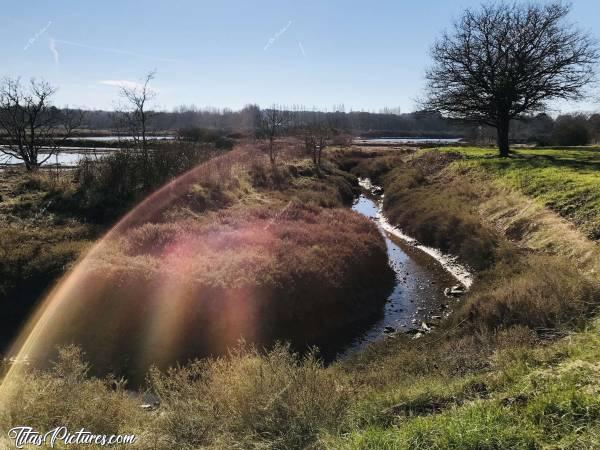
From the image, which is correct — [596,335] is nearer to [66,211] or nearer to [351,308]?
[351,308]


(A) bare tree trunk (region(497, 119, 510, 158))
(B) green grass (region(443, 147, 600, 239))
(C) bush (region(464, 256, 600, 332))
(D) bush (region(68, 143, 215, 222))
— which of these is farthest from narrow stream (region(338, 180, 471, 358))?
(A) bare tree trunk (region(497, 119, 510, 158))

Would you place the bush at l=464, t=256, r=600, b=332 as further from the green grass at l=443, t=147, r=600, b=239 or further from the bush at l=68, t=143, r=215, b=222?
the bush at l=68, t=143, r=215, b=222

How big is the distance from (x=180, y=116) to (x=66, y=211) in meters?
178

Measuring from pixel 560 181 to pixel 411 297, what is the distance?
10.4 meters

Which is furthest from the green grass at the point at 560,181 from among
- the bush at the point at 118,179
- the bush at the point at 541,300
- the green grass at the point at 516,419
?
the bush at the point at 118,179

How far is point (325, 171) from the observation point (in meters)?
41.7

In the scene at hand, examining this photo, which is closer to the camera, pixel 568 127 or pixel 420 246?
pixel 420 246

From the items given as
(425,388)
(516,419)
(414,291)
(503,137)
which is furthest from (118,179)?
(503,137)

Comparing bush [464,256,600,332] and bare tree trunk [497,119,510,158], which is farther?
bare tree trunk [497,119,510,158]

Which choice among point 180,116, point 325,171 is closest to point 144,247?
point 325,171

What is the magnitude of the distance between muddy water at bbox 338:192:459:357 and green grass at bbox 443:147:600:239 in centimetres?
517

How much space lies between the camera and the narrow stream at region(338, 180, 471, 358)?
13508 mm

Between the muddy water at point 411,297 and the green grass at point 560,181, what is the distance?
5165 mm

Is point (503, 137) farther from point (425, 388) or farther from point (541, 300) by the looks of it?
point (425, 388)
